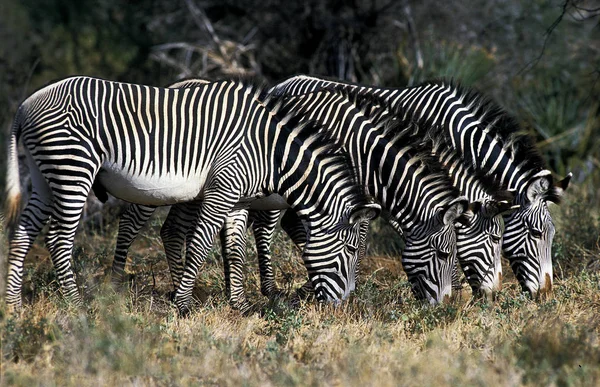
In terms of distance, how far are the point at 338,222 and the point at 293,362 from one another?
6.14ft

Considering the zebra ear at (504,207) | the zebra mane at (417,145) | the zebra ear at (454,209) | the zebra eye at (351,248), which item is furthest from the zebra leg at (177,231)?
the zebra ear at (504,207)

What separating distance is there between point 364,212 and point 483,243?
1.28 metres

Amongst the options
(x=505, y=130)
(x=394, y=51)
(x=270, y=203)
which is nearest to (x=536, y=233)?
(x=505, y=130)

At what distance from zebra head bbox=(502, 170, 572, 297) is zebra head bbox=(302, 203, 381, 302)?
64.1 inches

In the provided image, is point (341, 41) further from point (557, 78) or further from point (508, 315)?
point (508, 315)

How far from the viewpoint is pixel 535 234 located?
717 cm

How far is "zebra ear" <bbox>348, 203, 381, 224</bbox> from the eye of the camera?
6438 mm

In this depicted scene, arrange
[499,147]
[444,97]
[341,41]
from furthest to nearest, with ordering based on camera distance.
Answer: [341,41] < [444,97] < [499,147]

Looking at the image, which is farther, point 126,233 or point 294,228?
point 294,228

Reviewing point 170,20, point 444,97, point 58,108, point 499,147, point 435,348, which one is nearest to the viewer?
point 435,348

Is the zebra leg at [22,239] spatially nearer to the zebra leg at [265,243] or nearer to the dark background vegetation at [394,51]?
the zebra leg at [265,243]

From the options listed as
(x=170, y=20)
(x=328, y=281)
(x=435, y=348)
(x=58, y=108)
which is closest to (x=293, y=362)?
(x=435, y=348)

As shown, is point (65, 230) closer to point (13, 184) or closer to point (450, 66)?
point (13, 184)

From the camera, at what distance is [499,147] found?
24.9ft
